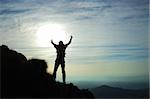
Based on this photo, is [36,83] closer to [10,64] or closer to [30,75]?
[30,75]

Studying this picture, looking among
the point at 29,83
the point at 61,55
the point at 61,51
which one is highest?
the point at 61,51

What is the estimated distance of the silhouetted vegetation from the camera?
2819cm

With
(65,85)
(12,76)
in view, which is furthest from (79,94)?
(12,76)

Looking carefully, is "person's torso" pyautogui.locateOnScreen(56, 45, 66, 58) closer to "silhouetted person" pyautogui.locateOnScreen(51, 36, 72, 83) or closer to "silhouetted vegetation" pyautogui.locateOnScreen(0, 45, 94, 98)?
"silhouetted person" pyautogui.locateOnScreen(51, 36, 72, 83)

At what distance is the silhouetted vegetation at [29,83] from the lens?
2819 centimetres

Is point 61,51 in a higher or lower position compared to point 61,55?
higher

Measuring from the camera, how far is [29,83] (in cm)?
2911

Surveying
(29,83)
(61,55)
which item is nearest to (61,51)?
(61,55)

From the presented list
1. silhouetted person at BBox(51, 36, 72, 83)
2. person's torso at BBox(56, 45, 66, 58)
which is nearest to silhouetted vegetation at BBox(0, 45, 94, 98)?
silhouetted person at BBox(51, 36, 72, 83)

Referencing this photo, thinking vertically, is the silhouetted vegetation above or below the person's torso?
below

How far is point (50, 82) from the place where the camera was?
30094mm

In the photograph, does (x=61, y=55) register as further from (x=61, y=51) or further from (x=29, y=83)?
(x=29, y=83)

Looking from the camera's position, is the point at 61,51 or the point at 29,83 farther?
the point at 61,51

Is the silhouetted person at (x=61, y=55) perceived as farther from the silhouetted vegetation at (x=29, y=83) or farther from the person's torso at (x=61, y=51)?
the silhouetted vegetation at (x=29, y=83)
